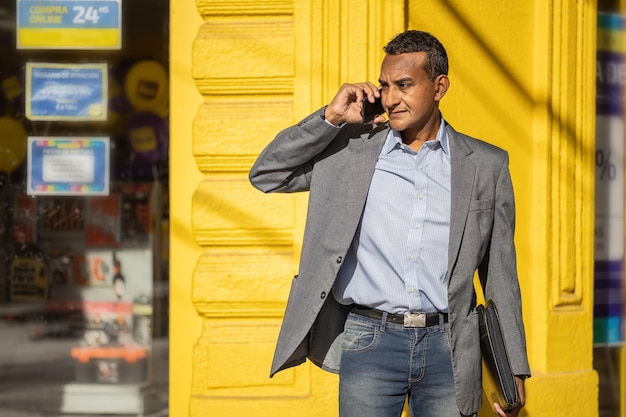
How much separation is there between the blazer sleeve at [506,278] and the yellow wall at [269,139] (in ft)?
6.29

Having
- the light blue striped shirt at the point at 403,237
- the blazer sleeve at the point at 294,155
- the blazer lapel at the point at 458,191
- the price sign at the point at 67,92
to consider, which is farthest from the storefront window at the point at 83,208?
the blazer lapel at the point at 458,191

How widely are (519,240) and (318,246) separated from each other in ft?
8.19

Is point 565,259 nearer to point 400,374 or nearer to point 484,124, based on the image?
point 484,124

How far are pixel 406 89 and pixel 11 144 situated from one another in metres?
3.05

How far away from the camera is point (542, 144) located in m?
5.40

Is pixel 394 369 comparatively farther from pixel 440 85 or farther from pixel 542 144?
pixel 542 144

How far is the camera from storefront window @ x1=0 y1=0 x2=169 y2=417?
212 inches

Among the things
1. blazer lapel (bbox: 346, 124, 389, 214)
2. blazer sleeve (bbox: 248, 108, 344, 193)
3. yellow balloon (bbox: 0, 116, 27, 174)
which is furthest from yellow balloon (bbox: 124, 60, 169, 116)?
blazer lapel (bbox: 346, 124, 389, 214)

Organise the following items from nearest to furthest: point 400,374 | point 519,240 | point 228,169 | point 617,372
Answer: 1. point 400,374
2. point 228,169
3. point 519,240
4. point 617,372

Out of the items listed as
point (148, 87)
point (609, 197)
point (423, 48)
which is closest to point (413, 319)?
point (423, 48)

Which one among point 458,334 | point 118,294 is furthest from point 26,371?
point 458,334

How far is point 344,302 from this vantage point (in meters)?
3.18

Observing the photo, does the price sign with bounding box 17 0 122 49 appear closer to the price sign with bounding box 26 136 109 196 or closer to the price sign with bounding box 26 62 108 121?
the price sign with bounding box 26 62 108 121

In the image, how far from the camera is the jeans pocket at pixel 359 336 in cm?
306
